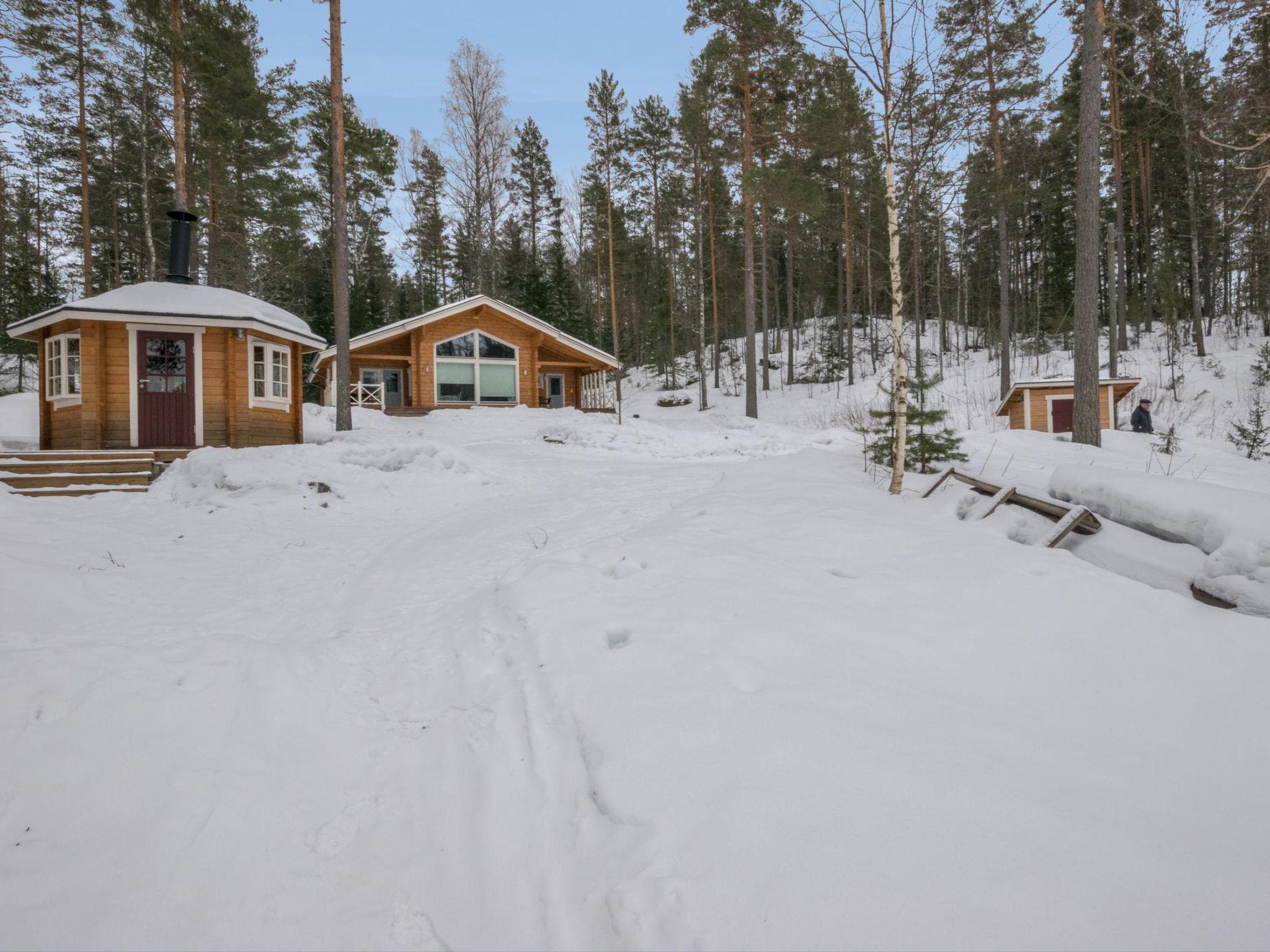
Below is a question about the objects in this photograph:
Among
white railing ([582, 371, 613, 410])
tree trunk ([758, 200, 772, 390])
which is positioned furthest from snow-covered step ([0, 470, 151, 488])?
tree trunk ([758, 200, 772, 390])

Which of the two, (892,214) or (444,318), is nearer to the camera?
(892,214)

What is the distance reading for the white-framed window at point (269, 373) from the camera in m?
11.5

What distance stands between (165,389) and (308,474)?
5.35 metres

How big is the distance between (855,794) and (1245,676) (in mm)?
2192

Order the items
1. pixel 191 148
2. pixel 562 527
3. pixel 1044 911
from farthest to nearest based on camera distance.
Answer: pixel 191 148
pixel 562 527
pixel 1044 911

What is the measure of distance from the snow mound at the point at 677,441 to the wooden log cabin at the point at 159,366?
22.4ft

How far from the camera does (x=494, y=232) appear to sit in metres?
25.4

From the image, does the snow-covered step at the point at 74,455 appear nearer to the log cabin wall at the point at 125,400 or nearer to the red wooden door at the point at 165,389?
the log cabin wall at the point at 125,400

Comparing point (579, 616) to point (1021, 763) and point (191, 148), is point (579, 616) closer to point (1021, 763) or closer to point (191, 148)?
point (1021, 763)

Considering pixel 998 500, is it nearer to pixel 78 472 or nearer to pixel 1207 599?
pixel 1207 599

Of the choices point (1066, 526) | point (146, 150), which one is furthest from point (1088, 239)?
point (146, 150)

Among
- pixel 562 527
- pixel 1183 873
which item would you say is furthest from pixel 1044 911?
pixel 562 527

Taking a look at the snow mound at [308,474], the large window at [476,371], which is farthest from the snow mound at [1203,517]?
the large window at [476,371]

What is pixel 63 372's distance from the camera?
10.6 meters
